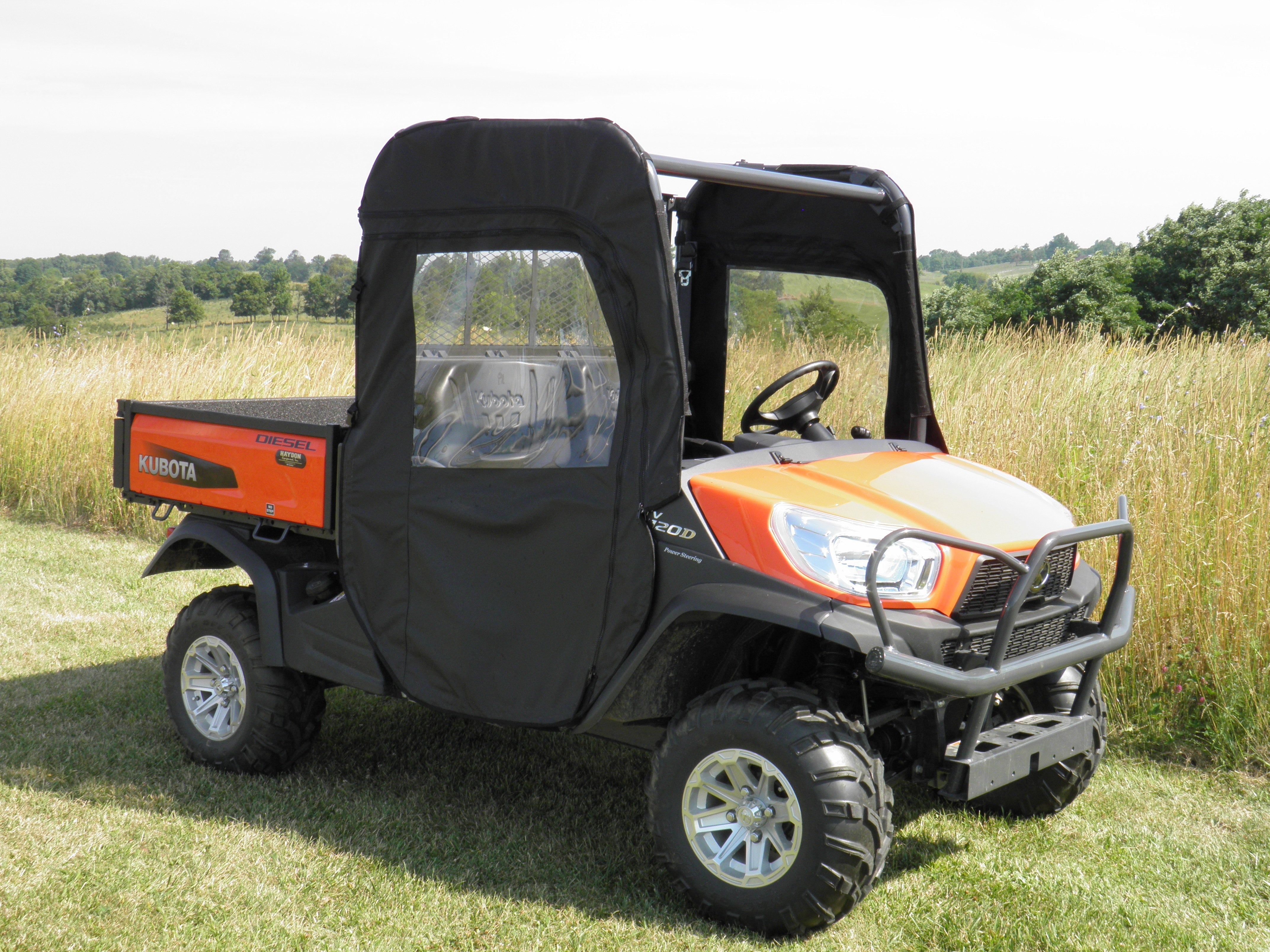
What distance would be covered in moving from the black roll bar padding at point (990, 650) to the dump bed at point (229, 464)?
1985 millimetres

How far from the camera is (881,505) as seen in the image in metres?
3.18

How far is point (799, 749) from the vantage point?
9.55ft

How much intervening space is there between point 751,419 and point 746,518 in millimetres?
1198

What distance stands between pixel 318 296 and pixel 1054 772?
7652mm

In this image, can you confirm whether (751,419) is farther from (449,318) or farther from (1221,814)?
(1221,814)

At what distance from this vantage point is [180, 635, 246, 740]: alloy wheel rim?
13.9ft

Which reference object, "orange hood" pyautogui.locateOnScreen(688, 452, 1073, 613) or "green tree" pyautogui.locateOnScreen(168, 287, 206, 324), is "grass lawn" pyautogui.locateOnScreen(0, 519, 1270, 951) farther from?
"green tree" pyautogui.locateOnScreen(168, 287, 206, 324)

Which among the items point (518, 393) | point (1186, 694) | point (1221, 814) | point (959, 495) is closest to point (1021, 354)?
point (1186, 694)

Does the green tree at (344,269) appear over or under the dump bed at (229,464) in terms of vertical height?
over

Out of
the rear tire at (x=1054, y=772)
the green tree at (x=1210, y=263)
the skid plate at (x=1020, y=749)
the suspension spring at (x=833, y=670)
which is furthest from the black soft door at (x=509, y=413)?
the green tree at (x=1210, y=263)

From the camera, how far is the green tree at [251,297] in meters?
11.3

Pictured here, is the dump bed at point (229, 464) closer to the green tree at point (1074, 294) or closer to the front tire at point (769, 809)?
the front tire at point (769, 809)

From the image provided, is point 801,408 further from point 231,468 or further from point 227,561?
point 227,561

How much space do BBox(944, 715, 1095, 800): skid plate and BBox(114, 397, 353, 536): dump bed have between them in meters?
2.23
